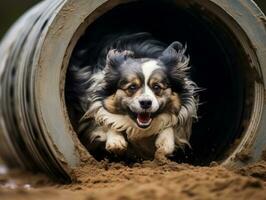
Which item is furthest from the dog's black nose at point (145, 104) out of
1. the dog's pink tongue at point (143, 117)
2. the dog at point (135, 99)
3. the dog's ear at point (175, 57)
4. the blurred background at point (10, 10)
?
the blurred background at point (10, 10)

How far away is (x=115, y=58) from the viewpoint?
19.6ft

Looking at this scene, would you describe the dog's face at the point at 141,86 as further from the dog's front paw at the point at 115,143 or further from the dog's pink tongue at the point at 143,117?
the dog's front paw at the point at 115,143

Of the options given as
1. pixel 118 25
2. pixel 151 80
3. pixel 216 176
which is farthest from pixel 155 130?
pixel 216 176

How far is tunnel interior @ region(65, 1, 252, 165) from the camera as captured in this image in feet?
19.4

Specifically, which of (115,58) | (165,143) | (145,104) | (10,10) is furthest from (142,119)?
(10,10)

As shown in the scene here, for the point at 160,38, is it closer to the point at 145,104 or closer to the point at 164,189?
the point at 145,104

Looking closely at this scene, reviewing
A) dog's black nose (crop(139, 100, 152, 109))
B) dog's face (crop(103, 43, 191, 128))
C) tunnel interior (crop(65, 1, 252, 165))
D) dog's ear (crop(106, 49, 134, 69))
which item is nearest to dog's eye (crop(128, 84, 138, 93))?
dog's face (crop(103, 43, 191, 128))

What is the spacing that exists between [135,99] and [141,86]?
4.3 inches

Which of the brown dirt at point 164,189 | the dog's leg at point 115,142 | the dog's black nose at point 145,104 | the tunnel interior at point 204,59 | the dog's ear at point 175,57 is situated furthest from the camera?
the dog's ear at point 175,57

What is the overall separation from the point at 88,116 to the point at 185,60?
85 centimetres

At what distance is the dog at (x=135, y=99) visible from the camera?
19.0 feet

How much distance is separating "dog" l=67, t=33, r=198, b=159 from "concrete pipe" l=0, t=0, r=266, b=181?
0.63 feet

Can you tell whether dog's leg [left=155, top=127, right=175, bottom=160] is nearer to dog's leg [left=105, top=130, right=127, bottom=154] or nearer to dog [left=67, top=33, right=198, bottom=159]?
dog [left=67, top=33, right=198, bottom=159]

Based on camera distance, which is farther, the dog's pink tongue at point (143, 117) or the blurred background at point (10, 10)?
the blurred background at point (10, 10)
